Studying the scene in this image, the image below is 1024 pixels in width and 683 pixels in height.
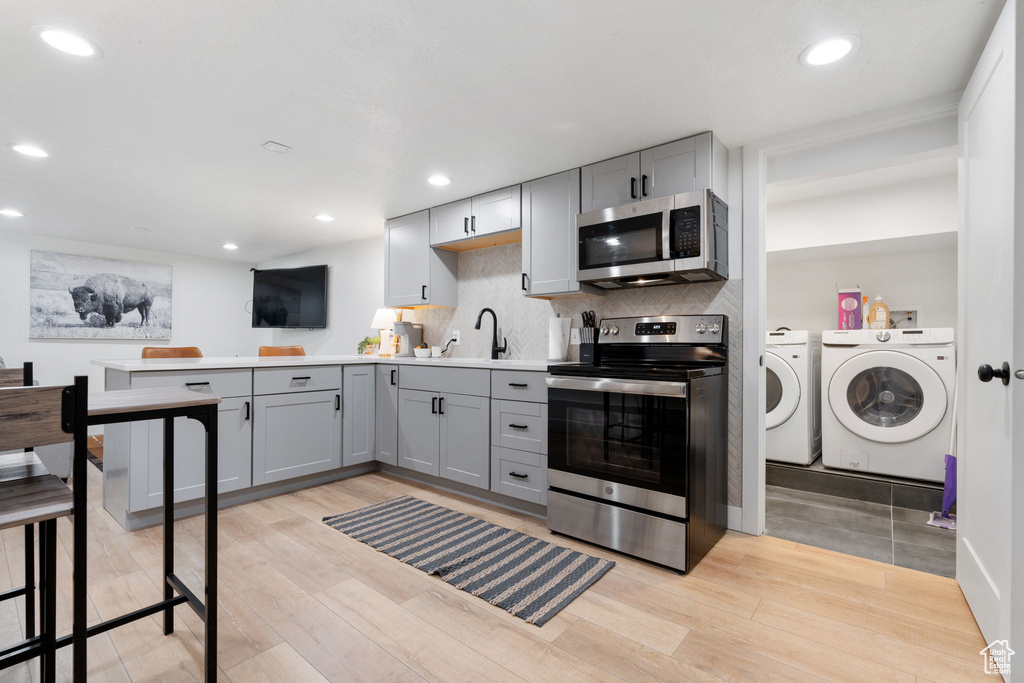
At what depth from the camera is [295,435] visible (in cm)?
332

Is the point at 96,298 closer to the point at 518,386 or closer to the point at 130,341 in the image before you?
the point at 130,341

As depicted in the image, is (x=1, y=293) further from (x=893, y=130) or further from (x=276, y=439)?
(x=893, y=130)

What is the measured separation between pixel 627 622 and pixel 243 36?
2627 mm

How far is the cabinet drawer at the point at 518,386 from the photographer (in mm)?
2848

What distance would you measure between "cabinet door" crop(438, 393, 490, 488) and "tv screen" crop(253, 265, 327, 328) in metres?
3.03

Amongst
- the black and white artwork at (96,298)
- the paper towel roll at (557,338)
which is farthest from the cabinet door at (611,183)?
the black and white artwork at (96,298)

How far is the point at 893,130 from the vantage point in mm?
2389

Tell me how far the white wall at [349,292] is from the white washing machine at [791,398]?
12.2 feet

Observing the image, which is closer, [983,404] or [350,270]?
[983,404]

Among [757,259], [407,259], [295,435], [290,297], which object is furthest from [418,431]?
[290,297]

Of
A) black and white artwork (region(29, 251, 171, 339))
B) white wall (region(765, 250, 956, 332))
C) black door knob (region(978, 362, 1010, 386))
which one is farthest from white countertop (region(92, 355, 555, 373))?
black and white artwork (region(29, 251, 171, 339))

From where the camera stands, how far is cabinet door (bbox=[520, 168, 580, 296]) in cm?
308

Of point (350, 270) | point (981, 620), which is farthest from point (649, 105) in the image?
point (350, 270)

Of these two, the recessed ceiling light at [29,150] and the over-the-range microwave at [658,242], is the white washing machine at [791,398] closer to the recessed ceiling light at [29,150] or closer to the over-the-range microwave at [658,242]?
the over-the-range microwave at [658,242]
